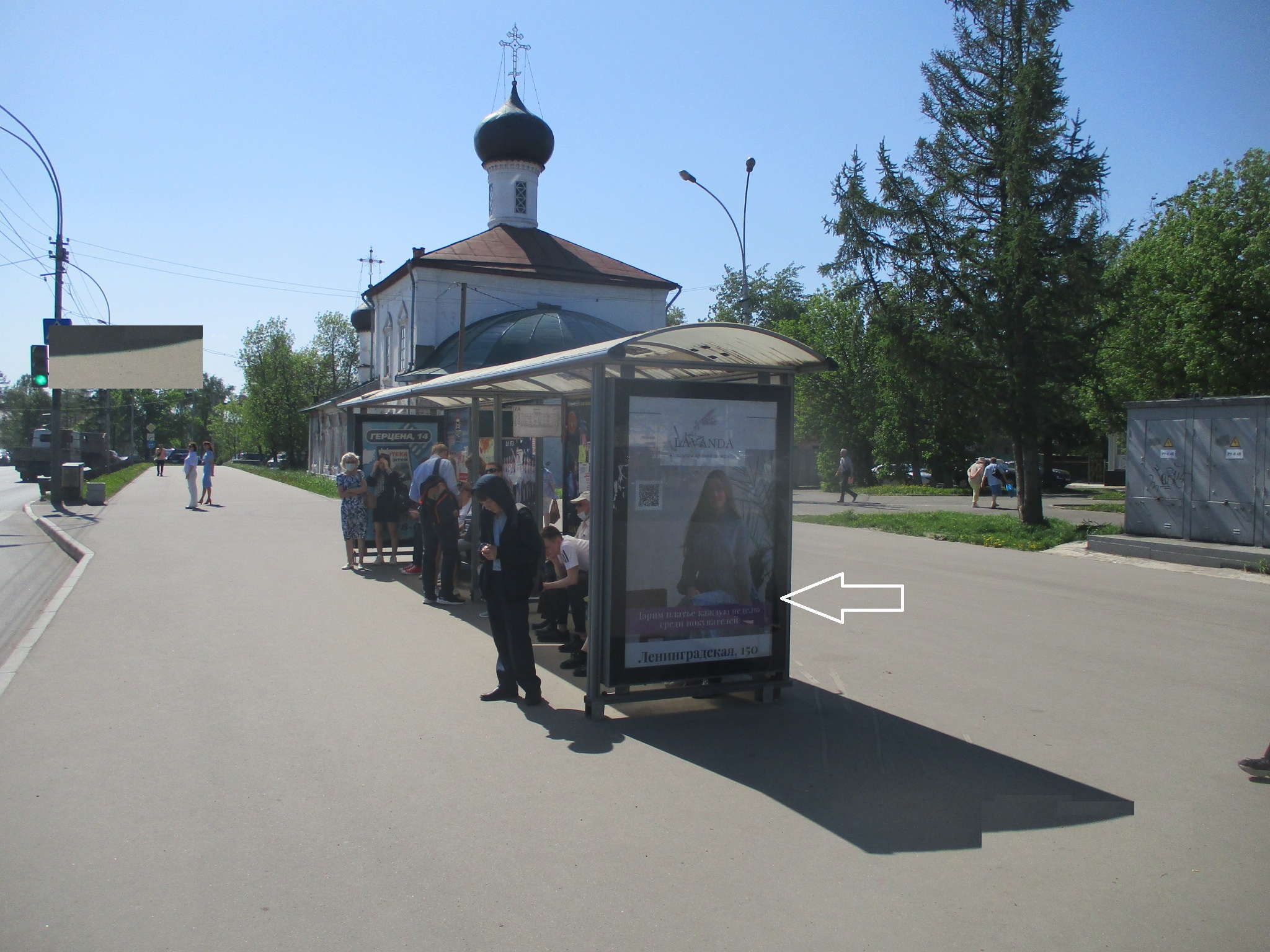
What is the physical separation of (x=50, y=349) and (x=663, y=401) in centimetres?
2038

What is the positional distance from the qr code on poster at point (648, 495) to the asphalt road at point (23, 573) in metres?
5.96

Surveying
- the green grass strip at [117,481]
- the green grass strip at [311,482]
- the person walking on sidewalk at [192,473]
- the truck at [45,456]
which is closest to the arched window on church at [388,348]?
the green grass strip at [311,482]

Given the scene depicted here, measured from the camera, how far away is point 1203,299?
95.4ft

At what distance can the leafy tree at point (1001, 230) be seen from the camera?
18.9 meters

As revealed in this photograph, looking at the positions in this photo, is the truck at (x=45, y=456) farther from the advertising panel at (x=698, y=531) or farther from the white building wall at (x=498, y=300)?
the advertising panel at (x=698, y=531)

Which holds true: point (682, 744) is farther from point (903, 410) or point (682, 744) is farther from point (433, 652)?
point (903, 410)

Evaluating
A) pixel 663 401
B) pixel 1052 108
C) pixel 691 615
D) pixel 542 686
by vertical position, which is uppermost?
pixel 1052 108

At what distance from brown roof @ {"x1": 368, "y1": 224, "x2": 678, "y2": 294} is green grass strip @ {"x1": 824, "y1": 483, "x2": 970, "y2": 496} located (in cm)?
1322

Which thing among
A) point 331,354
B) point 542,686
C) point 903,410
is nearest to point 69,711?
point 542,686

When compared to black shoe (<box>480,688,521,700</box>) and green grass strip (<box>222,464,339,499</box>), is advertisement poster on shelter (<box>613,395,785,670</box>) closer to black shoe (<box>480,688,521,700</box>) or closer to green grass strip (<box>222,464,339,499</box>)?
black shoe (<box>480,688,521,700</box>)

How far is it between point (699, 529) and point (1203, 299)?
1147 inches

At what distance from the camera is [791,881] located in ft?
12.8

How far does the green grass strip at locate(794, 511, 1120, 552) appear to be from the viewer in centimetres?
1811

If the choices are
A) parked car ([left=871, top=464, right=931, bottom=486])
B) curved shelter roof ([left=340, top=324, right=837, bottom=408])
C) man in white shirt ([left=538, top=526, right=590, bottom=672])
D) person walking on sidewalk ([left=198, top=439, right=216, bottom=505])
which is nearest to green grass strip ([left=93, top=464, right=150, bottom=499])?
person walking on sidewalk ([left=198, top=439, right=216, bottom=505])
